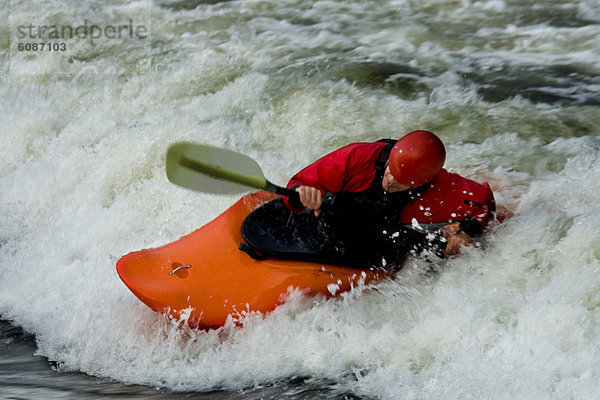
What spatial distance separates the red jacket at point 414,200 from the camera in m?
2.73

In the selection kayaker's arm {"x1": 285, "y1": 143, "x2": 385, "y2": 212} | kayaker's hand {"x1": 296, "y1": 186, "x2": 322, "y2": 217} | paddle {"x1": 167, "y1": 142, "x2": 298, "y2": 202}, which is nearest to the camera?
paddle {"x1": 167, "y1": 142, "x2": 298, "y2": 202}

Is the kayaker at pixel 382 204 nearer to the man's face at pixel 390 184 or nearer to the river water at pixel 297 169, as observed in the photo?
the man's face at pixel 390 184

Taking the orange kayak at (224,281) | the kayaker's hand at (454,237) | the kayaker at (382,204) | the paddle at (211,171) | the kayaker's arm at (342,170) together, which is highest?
the paddle at (211,171)

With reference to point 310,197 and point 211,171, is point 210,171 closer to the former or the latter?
point 211,171

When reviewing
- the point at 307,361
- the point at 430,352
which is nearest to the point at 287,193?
the point at 307,361

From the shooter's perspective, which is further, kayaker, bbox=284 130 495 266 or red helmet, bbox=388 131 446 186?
kayaker, bbox=284 130 495 266

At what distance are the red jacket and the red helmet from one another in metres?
0.16

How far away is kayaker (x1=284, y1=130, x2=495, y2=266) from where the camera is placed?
2732 millimetres

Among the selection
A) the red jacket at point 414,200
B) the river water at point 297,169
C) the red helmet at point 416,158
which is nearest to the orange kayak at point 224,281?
the river water at point 297,169

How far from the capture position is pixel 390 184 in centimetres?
269

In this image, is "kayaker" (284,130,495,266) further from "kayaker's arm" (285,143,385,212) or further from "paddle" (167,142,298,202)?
"paddle" (167,142,298,202)

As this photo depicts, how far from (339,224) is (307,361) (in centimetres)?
62

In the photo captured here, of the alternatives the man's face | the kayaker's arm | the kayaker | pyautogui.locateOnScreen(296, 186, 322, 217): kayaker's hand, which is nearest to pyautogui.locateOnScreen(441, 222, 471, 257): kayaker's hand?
the kayaker

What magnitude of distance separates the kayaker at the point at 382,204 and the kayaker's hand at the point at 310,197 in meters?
0.04
